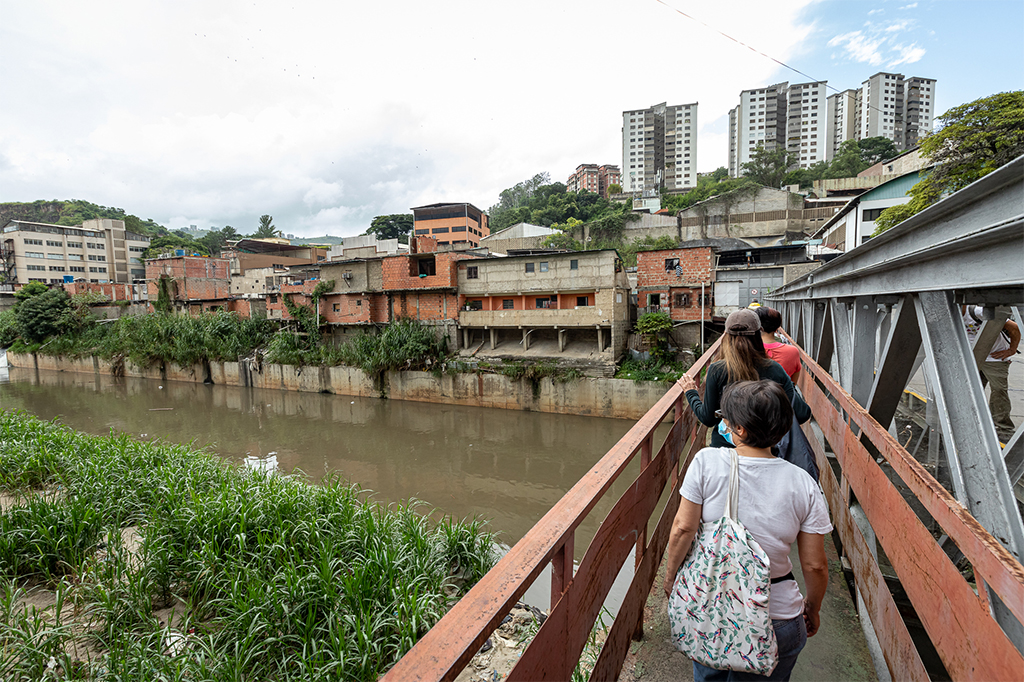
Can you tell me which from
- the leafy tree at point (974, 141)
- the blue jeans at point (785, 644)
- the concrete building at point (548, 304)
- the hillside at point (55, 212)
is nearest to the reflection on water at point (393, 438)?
the concrete building at point (548, 304)

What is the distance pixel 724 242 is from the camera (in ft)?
90.8

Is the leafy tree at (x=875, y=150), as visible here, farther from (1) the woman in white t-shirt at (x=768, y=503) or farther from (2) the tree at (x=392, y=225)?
(1) the woman in white t-shirt at (x=768, y=503)

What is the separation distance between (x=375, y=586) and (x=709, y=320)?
1502cm

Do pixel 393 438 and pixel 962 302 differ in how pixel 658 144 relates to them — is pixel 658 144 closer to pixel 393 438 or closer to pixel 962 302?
pixel 393 438

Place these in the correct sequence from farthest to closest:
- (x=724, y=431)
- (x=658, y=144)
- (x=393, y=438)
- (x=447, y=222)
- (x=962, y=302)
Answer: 1. (x=658, y=144)
2. (x=447, y=222)
3. (x=393, y=438)
4. (x=724, y=431)
5. (x=962, y=302)

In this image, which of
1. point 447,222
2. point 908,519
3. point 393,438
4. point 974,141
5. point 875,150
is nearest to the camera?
point 908,519

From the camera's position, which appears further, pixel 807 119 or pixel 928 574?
pixel 807 119

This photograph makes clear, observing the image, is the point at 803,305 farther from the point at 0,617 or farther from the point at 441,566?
the point at 0,617

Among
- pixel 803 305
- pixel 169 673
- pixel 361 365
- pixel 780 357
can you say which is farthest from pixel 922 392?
pixel 361 365

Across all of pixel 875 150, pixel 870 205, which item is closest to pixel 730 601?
pixel 870 205

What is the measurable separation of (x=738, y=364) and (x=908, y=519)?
0.84 m

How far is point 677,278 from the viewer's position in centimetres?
1670

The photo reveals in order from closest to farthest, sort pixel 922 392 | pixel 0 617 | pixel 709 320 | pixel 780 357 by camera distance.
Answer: pixel 780 357 < pixel 0 617 < pixel 922 392 < pixel 709 320

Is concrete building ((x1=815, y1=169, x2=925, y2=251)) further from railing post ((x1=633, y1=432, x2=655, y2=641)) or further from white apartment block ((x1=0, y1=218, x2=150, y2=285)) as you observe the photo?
white apartment block ((x1=0, y1=218, x2=150, y2=285))
